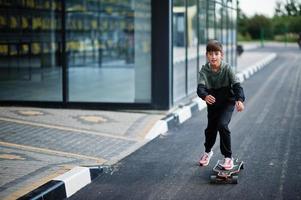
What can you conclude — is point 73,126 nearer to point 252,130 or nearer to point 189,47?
point 252,130

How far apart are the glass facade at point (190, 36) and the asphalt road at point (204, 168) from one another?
164cm

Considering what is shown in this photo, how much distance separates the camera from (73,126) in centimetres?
1023

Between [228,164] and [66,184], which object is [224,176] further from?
[66,184]

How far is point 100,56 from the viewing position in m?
26.7

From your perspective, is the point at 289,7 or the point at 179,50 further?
the point at 289,7

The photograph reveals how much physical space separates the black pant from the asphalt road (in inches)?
13.6

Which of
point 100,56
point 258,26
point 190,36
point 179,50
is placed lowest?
point 100,56

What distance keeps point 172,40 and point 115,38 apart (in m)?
15.7

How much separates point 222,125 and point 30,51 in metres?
12.4

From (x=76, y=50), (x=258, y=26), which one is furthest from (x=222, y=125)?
(x=258, y=26)

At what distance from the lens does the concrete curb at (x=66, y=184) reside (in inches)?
237

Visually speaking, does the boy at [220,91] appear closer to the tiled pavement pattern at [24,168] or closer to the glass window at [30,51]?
the tiled pavement pattern at [24,168]

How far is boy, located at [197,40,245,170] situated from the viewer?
7.04 m

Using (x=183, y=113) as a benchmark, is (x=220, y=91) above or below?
above
